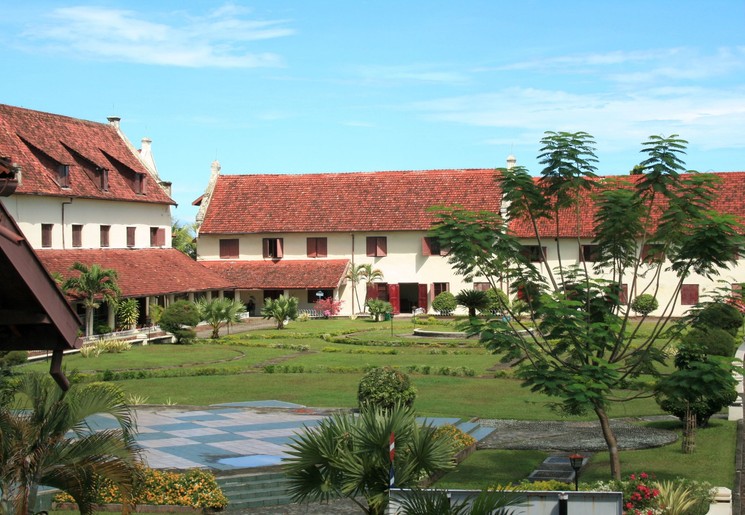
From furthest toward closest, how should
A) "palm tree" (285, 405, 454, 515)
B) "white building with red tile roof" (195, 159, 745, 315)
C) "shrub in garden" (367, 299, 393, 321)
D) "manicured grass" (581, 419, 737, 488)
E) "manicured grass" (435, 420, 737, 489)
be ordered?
"white building with red tile roof" (195, 159, 745, 315) → "shrub in garden" (367, 299, 393, 321) → "manicured grass" (581, 419, 737, 488) → "manicured grass" (435, 420, 737, 489) → "palm tree" (285, 405, 454, 515)

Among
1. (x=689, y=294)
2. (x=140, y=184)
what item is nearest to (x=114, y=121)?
(x=140, y=184)

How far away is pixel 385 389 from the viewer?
22891 mm

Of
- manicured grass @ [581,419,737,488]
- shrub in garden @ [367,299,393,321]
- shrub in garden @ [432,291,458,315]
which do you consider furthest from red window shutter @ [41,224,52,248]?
manicured grass @ [581,419,737,488]

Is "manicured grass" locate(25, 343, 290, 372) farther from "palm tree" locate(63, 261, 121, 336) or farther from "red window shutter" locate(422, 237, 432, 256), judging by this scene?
"red window shutter" locate(422, 237, 432, 256)

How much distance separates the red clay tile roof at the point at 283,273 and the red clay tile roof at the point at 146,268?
2416 mm

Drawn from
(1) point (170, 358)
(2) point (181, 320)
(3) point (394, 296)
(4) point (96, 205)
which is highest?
(4) point (96, 205)

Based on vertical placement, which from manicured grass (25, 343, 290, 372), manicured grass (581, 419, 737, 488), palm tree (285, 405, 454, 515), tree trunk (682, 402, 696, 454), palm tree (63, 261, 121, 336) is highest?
palm tree (63, 261, 121, 336)

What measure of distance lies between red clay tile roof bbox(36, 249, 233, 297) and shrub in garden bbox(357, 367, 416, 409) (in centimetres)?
2197

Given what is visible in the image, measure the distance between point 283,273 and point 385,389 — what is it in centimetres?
3429

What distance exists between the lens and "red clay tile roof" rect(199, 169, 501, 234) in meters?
57.3

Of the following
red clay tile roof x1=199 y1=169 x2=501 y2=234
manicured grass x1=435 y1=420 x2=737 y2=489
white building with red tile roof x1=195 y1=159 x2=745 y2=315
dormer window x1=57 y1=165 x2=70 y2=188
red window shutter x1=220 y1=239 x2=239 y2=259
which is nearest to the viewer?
manicured grass x1=435 y1=420 x2=737 y2=489

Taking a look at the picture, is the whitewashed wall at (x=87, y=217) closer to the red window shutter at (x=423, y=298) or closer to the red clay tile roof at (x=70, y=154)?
the red clay tile roof at (x=70, y=154)

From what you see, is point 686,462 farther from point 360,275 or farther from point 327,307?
point 360,275

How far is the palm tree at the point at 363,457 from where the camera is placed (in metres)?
10.8
